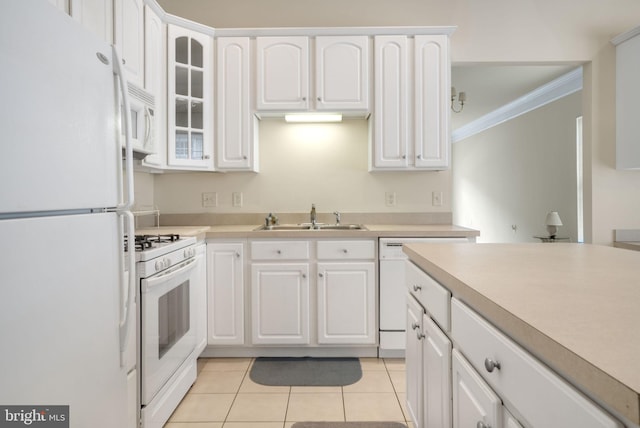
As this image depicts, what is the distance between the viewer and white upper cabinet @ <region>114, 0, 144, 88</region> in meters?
2.05

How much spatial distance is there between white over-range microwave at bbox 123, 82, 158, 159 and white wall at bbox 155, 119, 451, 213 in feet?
2.80

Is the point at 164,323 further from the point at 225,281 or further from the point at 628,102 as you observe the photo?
the point at 628,102

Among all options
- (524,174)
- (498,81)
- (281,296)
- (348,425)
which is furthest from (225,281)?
(524,174)

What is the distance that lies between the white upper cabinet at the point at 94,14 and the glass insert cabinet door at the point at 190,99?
68cm

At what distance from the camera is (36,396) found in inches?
35.2

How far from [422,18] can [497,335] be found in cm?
300

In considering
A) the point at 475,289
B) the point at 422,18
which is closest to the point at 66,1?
the point at 475,289

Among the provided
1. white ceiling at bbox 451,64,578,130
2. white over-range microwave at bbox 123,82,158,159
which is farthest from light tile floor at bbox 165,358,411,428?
white ceiling at bbox 451,64,578,130

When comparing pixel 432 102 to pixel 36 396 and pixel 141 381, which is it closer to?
pixel 141 381

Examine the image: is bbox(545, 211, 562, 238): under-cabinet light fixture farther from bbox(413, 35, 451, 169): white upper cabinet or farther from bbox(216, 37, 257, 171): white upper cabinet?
bbox(216, 37, 257, 171): white upper cabinet

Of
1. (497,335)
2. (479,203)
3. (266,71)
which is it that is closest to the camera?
(497,335)

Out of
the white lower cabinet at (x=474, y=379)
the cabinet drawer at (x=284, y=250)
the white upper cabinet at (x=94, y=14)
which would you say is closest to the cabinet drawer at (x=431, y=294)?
the white lower cabinet at (x=474, y=379)

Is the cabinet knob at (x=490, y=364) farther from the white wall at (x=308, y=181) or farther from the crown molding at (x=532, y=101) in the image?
the crown molding at (x=532, y=101)

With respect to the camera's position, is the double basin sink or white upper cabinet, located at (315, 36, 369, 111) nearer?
white upper cabinet, located at (315, 36, 369, 111)
